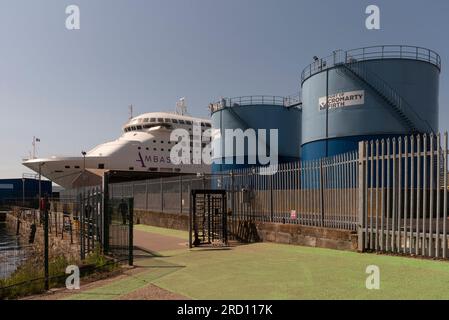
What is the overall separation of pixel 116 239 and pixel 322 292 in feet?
22.3

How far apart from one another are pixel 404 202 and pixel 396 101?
1283 cm

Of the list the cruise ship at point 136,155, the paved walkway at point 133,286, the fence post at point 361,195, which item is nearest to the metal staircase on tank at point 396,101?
the fence post at point 361,195

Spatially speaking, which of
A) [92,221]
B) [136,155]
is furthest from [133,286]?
[136,155]

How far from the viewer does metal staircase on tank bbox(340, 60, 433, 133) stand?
64.3 ft

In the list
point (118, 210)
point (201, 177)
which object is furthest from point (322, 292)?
point (201, 177)

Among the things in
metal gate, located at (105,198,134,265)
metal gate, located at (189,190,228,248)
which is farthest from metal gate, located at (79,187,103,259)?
metal gate, located at (189,190,228,248)

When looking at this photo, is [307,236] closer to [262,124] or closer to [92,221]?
[92,221]

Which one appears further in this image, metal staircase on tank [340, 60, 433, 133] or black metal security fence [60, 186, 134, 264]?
metal staircase on tank [340, 60, 433, 133]

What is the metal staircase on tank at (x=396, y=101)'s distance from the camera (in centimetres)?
1961

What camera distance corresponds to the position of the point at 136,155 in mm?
54375

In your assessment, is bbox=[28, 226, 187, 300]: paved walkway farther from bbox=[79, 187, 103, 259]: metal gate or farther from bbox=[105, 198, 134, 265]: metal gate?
bbox=[79, 187, 103, 259]: metal gate

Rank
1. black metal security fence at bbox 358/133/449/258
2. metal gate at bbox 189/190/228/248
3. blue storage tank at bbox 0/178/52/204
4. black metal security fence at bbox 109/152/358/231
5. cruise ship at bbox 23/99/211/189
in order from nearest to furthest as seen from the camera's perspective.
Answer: black metal security fence at bbox 358/133/449/258
black metal security fence at bbox 109/152/358/231
metal gate at bbox 189/190/228/248
cruise ship at bbox 23/99/211/189
blue storage tank at bbox 0/178/52/204

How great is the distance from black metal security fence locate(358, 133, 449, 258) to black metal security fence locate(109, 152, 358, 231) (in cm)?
48
